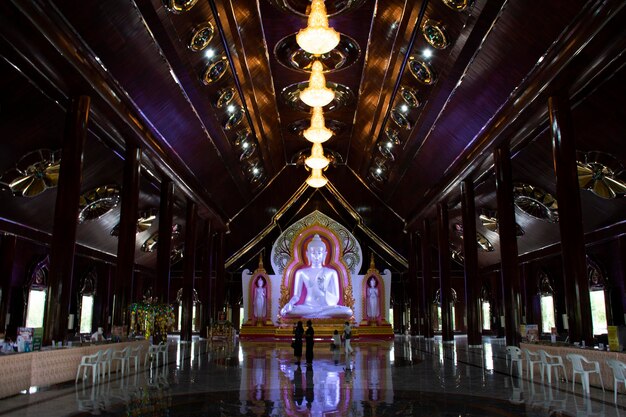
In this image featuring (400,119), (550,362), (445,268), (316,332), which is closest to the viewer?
(550,362)

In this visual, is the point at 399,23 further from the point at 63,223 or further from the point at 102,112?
the point at 63,223

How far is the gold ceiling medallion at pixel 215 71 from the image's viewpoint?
A: 12023 millimetres

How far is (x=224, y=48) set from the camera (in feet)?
37.9

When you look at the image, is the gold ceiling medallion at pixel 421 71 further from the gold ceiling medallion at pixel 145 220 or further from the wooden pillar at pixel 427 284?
the gold ceiling medallion at pixel 145 220

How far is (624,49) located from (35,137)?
1126cm

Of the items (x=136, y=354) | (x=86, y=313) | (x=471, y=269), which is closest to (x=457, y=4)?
(x=471, y=269)

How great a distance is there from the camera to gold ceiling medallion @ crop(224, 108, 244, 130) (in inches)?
592

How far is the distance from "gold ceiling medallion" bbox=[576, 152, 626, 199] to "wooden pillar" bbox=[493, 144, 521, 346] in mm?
1645

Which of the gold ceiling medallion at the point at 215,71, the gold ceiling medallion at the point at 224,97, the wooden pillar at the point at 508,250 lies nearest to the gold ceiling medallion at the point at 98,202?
the gold ceiling medallion at the point at 224,97

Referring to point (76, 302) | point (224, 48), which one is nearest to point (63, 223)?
point (224, 48)

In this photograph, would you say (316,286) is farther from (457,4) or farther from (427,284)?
(457,4)

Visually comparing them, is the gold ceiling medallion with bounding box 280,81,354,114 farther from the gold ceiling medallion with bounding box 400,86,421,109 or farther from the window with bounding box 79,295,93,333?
the window with bounding box 79,295,93,333

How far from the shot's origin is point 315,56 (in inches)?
533

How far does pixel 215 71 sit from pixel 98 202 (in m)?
6.21
